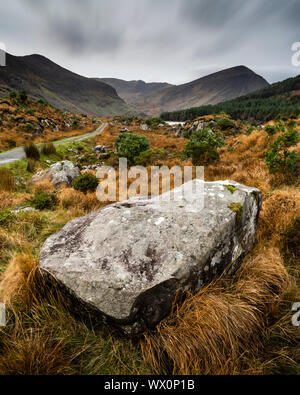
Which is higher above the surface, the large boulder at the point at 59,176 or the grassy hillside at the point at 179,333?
the large boulder at the point at 59,176

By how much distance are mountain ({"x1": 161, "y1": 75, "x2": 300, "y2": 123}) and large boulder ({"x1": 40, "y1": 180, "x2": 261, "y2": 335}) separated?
75499 millimetres

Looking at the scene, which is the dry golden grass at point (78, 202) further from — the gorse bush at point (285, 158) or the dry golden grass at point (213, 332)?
the gorse bush at point (285, 158)

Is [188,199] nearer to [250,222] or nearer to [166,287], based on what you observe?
[250,222]

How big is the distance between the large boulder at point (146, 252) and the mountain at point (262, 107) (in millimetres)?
75499

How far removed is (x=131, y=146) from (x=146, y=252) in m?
13.7

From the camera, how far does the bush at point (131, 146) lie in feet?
46.2

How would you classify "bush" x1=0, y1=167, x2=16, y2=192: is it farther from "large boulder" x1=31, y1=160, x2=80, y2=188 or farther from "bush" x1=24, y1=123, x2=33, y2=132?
"bush" x1=24, y1=123, x2=33, y2=132

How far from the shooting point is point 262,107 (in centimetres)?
9369

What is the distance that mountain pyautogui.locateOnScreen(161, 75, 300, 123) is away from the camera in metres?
84.1

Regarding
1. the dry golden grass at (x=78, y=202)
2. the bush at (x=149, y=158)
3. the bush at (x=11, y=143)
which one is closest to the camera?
the dry golden grass at (x=78, y=202)

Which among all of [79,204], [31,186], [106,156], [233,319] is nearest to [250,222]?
[233,319]

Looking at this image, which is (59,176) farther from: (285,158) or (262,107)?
(262,107)

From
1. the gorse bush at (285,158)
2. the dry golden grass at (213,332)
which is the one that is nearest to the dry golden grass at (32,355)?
the dry golden grass at (213,332)

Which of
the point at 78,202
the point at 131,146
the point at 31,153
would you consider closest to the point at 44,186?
the point at 78,202
